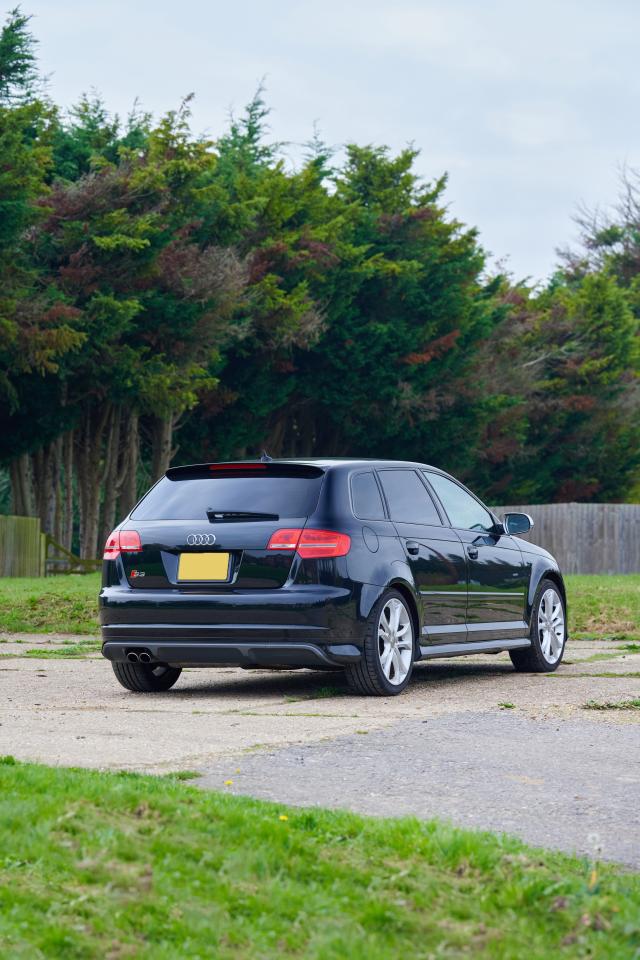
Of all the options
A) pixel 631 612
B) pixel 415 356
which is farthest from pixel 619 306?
pixel 631 612

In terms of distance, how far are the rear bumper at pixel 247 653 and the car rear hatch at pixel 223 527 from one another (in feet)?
1.24

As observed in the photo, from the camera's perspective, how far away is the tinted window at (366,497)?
10789 mm

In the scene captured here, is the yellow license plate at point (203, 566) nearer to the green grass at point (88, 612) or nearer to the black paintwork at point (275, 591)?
the black paintwork at point (275, 591)

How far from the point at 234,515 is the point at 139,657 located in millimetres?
1173

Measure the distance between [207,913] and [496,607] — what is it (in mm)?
8127

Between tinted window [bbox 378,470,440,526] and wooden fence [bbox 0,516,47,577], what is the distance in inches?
941

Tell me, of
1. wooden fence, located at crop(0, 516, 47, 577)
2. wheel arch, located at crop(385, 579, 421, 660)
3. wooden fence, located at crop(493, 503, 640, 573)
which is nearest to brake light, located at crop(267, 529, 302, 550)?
wheel arch, located at crop(385, 579, 421, 660)

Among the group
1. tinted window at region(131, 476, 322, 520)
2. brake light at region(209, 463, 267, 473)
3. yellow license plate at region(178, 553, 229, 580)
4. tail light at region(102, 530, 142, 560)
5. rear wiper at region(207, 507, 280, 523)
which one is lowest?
yellow license plate at region(178, 553, 229, 580)

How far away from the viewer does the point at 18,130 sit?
97.2ft

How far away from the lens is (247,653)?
1027cm

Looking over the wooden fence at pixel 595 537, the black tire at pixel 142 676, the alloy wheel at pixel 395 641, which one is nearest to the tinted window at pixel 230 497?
the alloy wheel at pixel 395 641

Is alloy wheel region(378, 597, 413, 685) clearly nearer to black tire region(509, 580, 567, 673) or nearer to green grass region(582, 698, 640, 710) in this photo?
green grass region(582, 698, 640, 710)

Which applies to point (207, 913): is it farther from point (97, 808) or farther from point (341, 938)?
point (97, 808)

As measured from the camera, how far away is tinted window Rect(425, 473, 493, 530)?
39.9 feet
